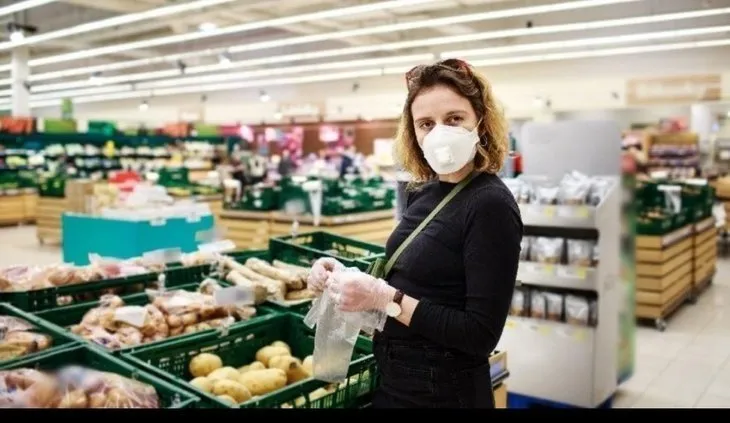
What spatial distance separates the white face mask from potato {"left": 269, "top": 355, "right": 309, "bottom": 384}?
3.73ft

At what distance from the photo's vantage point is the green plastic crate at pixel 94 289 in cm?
278

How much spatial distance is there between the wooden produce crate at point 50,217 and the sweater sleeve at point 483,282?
1106 cm

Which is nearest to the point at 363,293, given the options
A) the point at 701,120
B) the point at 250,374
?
the point at 250,374

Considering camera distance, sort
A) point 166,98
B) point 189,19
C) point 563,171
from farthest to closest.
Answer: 1. point 166,98
2. point 189,19
3. point 563,171

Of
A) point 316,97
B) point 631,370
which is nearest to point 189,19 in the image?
point 316,97

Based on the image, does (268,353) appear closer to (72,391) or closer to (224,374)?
(224,374)

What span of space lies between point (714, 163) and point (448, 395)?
16326 millimetres

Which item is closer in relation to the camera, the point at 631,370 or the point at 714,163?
the point at 631,370

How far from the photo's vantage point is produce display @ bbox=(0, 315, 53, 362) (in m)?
2.23

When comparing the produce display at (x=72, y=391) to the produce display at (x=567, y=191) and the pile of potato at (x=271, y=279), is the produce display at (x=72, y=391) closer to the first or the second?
the pile of potato at (x=271, y=279)

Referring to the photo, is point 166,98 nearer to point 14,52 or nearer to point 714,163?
point 14,52

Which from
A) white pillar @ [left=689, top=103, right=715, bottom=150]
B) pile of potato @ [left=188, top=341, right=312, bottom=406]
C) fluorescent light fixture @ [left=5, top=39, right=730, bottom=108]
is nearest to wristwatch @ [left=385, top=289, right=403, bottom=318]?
pile of potato @ [left=188, top=341, right=312, bottom=406]

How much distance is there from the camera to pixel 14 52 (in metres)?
14.5

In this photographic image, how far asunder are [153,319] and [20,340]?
461 millimetres
